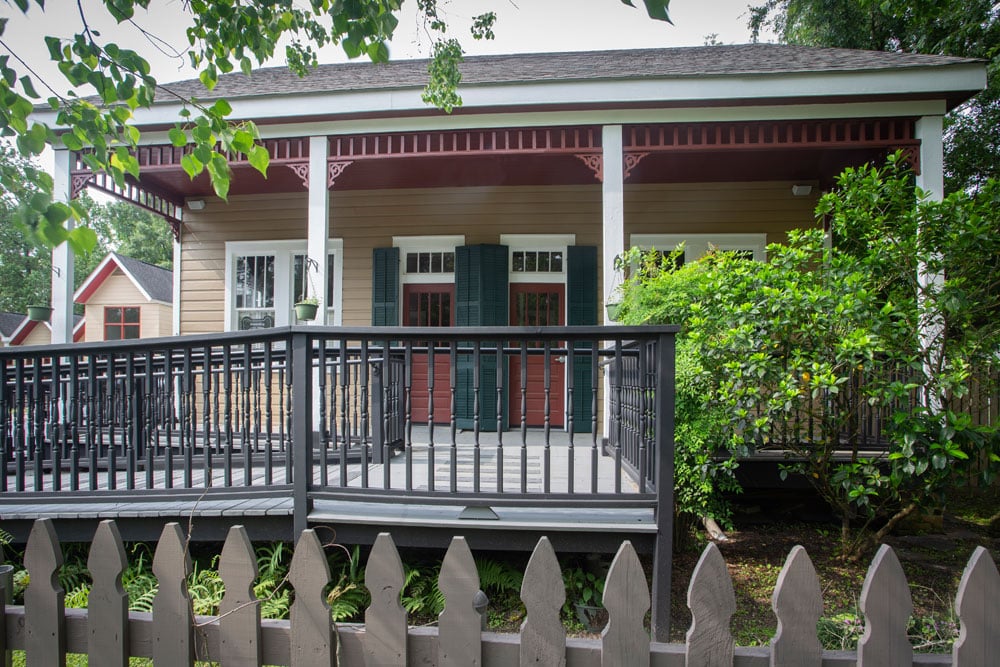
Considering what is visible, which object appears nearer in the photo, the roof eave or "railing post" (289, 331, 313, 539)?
"railing post" (289, 331, 313, 539)

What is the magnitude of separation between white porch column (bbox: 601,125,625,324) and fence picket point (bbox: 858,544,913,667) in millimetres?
3988

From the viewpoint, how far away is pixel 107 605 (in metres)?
1.22

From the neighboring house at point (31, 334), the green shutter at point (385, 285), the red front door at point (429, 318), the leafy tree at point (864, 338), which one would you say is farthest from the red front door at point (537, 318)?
the neighboring house at point (31, 334)

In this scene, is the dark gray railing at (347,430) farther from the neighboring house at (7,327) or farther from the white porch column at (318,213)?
the neighboring house at (7,327)

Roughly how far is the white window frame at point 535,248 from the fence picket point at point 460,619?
5.83 meters

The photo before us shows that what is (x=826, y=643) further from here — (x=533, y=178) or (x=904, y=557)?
(x=533, y=178)

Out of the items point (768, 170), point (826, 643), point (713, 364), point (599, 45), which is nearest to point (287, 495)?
point (713, 364)

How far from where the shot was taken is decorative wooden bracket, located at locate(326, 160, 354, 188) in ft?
18.1

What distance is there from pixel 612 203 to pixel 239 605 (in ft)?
14.9

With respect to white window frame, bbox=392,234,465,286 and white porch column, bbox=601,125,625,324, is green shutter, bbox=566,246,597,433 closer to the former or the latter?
white porch column, bbox=601,125,625,324

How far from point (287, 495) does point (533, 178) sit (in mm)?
5080

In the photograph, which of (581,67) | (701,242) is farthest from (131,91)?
(701,242)

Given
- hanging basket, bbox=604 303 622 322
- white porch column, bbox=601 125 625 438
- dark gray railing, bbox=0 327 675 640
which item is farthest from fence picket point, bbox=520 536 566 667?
white porch column, bbox=601 125 625 438

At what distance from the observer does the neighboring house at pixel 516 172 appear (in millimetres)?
4992
